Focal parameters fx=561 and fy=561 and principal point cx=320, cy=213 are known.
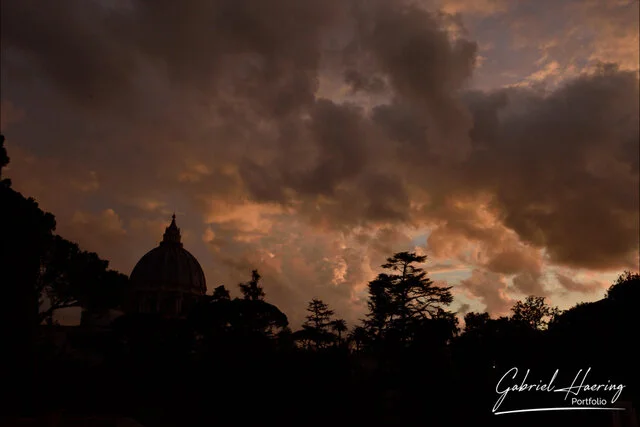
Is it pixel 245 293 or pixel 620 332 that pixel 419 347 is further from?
pixel 245 293

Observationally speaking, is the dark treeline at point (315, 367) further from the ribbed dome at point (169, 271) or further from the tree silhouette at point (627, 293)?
the ribbed dome at point (169, 271)

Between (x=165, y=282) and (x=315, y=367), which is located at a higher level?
(x=165, y=282)

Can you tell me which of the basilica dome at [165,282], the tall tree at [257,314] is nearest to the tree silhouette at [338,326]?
the tall tree at [257,314]

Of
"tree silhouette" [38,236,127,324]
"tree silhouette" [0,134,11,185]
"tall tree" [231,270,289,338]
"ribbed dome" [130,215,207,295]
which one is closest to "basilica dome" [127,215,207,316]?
"ribbed dome" [130,215,207,295]

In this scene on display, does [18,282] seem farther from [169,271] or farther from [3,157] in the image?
[169,271]

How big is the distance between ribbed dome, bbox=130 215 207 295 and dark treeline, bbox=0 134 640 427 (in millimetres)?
62725

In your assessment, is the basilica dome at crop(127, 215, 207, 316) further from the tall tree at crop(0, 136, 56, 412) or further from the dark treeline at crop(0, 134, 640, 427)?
the tall tree at crop(0, 136, 56, 412)

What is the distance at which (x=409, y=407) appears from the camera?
22.9 m

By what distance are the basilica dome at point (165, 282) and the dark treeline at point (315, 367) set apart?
200ft

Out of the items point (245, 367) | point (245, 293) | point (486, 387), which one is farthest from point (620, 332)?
point (245, 293)

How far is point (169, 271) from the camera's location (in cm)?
10719

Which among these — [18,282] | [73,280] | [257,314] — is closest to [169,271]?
[73,280]

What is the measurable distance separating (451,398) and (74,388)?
1927 cm

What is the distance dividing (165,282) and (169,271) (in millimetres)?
3172
